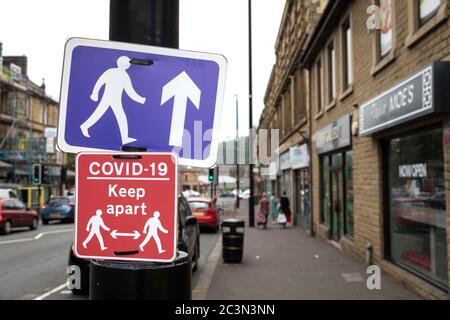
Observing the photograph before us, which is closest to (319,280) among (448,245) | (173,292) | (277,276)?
(277,276)

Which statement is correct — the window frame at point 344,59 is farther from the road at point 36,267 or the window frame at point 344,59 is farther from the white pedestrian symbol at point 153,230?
the white pedestrian symbol at point 153,230

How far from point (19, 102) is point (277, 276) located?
111 ft

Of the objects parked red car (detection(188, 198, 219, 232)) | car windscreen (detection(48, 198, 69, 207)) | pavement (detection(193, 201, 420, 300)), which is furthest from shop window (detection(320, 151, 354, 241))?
car windscreen (detection(48, 198, 69, 207))

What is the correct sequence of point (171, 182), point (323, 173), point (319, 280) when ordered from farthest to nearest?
1. point (323, 173)
2. point (319, 280)
3. point (171, 182)

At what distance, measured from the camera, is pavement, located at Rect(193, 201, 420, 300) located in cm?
676

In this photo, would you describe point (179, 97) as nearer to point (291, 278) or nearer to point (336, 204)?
point (291, 278)

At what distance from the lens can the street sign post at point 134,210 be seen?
6.07ft

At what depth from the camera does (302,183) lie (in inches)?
739

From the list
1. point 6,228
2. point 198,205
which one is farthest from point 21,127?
point 198,205

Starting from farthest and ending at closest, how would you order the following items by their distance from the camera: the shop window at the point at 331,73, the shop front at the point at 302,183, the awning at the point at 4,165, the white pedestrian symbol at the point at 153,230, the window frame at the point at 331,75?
the awning at the point at 4,165
the shop front at the point at 302,183
the shop window at the point at 331,73
the window frame at the point at 331,75
the white pedestrian symbol at the point at 153,230

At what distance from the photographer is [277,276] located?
828 cm

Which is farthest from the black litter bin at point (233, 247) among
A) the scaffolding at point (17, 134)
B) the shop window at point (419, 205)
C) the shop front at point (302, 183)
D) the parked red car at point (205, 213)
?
the scaffolding at point (17, 134)

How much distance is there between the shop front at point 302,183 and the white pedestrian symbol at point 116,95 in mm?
13236
